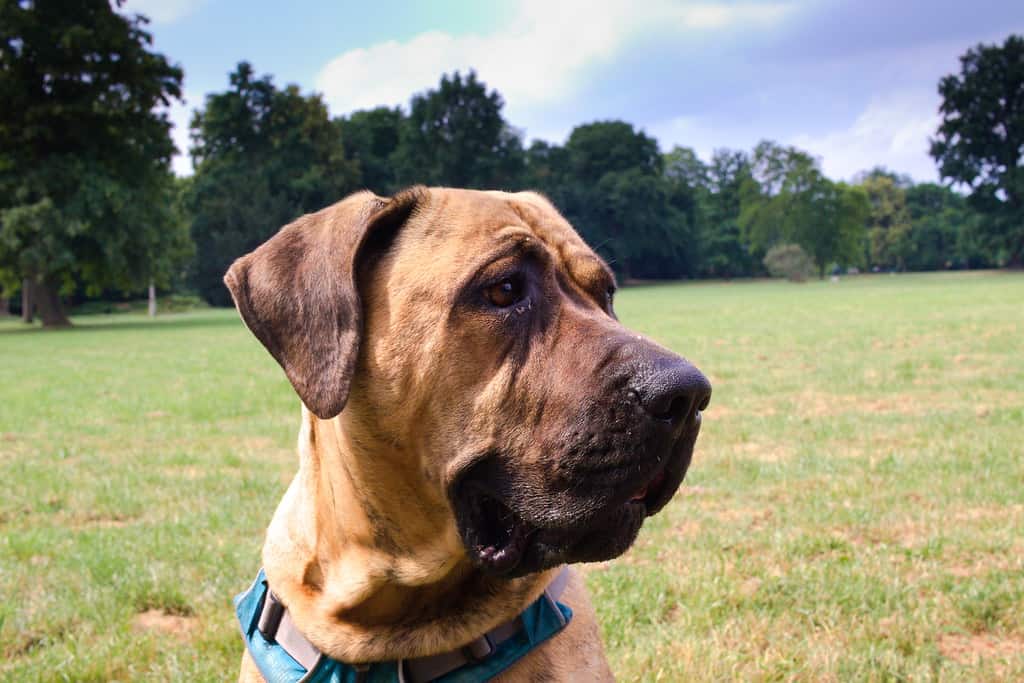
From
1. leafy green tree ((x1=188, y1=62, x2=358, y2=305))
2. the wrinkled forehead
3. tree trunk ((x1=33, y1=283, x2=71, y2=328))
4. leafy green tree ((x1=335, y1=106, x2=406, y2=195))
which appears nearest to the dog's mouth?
the wrinkled forehead

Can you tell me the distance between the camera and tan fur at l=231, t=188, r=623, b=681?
219 cm

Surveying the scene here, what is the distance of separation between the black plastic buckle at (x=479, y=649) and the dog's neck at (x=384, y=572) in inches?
1.0

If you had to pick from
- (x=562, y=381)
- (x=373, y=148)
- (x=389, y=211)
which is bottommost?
(x=562, y=381)

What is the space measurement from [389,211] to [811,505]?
14.0ft

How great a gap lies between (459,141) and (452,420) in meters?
67.9

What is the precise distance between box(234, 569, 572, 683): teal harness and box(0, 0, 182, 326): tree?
30912 mm

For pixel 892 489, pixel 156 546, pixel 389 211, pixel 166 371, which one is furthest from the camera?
pixel 166 371

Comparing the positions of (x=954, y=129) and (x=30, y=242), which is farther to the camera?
(x=954, y=129)

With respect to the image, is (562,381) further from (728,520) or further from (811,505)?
(811,505)

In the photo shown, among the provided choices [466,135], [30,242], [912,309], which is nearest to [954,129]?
A: [466,135]

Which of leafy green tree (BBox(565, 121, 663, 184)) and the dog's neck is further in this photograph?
leafy green tree (BBox(565, 121, 663, 184))

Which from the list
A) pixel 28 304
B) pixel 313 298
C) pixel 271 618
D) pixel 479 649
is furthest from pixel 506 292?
pixel 28 304

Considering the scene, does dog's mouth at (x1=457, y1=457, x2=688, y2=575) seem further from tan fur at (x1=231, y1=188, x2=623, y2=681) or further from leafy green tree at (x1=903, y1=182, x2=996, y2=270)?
leafy green tree at (x1=903, y1=182, x2=996, y2=270)

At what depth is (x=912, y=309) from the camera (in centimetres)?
2470
